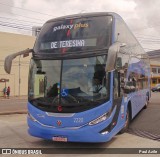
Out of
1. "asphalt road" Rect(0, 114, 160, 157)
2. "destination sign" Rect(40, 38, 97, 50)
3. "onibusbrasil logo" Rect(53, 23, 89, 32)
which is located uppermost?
"onibusbrasil logo" Rect(53, 23, 89, 32)

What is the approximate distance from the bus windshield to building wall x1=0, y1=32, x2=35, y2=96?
33.0 meters

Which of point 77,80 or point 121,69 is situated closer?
point 77,80

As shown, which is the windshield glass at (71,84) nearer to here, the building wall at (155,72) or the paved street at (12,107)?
the paved street at (12,107)

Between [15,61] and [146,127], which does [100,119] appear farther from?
[15,61]

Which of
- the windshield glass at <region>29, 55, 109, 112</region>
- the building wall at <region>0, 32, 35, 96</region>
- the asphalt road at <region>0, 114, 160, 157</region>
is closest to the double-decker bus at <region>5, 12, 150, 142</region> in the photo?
the windshield glass at <region>29, 55, 109, 112</region>

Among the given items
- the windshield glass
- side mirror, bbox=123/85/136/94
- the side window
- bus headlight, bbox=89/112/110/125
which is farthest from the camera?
side mirror, bbox=123/85/136/94

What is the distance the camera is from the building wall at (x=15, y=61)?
41.3 m

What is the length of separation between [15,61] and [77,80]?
35.6 meters

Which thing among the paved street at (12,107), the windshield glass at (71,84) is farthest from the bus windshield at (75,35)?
the paved street at (12,107)

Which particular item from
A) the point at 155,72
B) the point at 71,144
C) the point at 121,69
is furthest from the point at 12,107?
the point at 155,72

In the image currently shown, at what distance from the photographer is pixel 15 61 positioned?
42.7 meters

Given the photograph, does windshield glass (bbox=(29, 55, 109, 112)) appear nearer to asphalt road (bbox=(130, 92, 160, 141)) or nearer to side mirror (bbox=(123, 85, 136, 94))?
side mirror (bbox=(123, 85, 136, 94))

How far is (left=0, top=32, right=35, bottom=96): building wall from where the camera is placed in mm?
41312

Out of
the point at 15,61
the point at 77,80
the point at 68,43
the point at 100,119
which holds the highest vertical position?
the point at 15,61
